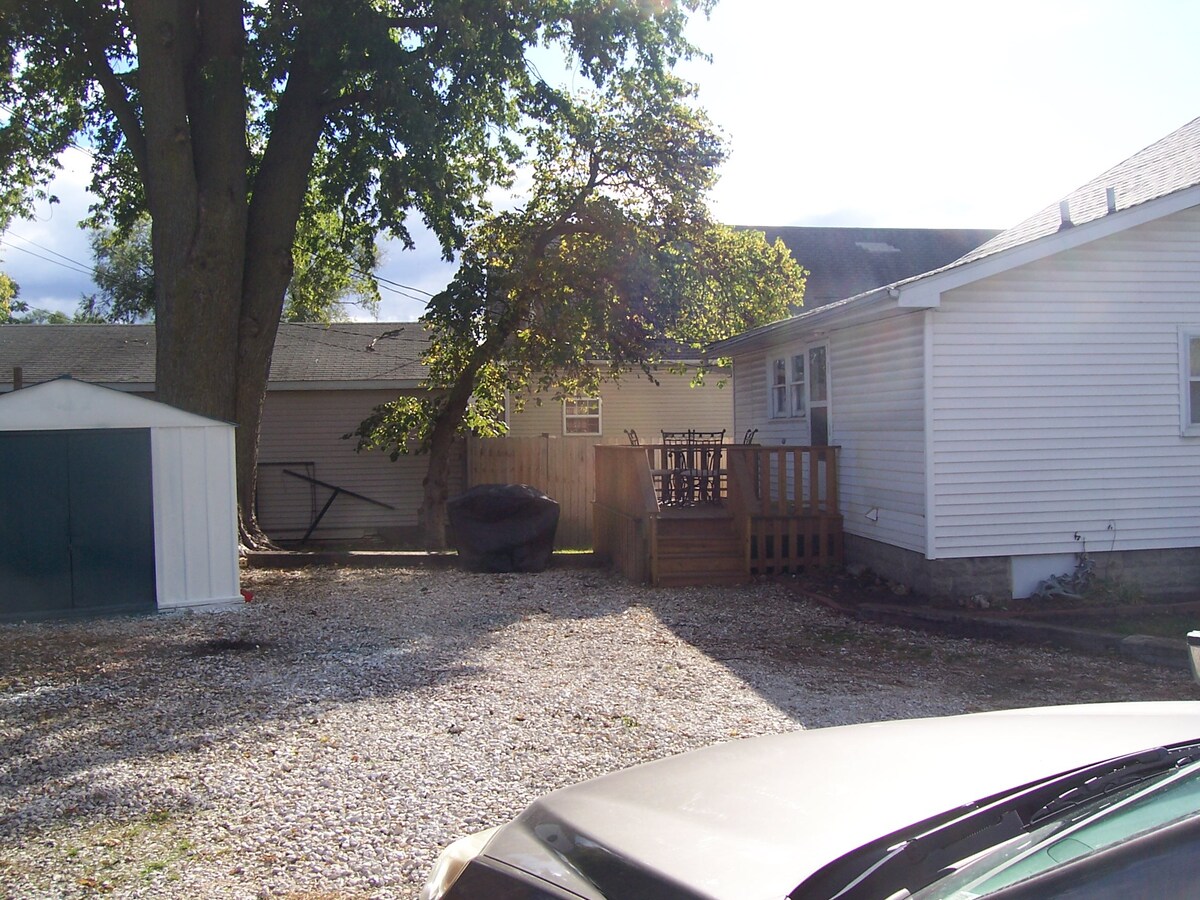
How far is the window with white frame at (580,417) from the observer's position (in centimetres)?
2066

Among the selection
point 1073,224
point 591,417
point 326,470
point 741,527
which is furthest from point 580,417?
point 1073,224


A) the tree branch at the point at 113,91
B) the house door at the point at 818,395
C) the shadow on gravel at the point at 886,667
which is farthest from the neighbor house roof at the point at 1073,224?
the tree branch at the point at 113,91

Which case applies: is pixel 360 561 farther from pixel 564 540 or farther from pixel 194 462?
pixel 564 540

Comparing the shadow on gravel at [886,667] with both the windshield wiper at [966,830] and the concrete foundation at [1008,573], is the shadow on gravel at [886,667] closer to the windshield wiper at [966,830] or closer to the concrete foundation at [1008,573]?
the concrete foundation at [1008,573]

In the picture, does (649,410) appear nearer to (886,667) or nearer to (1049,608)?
(1049,608)

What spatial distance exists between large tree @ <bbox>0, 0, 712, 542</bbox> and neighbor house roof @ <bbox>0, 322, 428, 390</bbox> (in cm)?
437

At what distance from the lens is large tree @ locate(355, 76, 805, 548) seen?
15.0 meters

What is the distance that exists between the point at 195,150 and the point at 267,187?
1012 mm

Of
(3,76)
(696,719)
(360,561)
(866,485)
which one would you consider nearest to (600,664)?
(696,719)

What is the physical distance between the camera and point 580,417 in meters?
20.7

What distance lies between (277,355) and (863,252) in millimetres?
16380

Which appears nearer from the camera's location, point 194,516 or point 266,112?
point 194,516

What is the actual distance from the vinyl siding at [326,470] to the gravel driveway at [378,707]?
27.1ft

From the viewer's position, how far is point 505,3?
1294 cm
